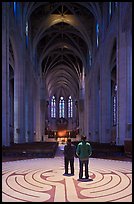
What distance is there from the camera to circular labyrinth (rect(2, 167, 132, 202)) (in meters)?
6.47

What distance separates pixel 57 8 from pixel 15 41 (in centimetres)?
1303

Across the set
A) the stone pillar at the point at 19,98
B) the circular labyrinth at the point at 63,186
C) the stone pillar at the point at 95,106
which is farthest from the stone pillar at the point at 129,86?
the stone pillar at the point at 95,106

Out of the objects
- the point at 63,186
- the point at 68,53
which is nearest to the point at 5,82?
the point at 63,186

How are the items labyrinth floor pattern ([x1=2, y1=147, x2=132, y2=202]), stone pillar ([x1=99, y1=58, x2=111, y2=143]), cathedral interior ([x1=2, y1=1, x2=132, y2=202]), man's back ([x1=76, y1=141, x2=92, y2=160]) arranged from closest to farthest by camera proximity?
labyrinth floor pattern ([x1=2, y1=147, x2=132, y2=202]) < man's back ([x1=76, y1=141, x2=92, y2=160]) < cathedral interior ([x1=2, y1=1, x2=132, y2=202]) < stone pillar ([x1=99, y1=58, x2=111, y2=143])

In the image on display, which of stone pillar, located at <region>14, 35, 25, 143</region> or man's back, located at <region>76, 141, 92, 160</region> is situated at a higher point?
stone pillar, located at <region>14, 35, 25, 143</region>

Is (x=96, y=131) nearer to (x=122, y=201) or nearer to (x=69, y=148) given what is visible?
(x=69, y=148)

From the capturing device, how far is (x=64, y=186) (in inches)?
312

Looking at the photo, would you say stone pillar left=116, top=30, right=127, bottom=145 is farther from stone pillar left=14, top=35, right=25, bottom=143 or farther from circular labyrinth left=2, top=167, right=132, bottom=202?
stone pillar left=14, top=35, right=25, bottom=143

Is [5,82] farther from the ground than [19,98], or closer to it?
farther from the ground

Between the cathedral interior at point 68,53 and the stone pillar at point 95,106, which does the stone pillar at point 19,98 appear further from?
the stone pillar at point 95,106

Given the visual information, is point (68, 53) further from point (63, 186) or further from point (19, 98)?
point (63, 186)

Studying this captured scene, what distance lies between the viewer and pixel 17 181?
A: 28.2 ft

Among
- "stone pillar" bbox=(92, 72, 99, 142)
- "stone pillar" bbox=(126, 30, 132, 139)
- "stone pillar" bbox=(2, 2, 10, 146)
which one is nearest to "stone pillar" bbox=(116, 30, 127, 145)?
"stone pillar" bbox=(126, 30, 132, 139)

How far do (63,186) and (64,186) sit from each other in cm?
3
